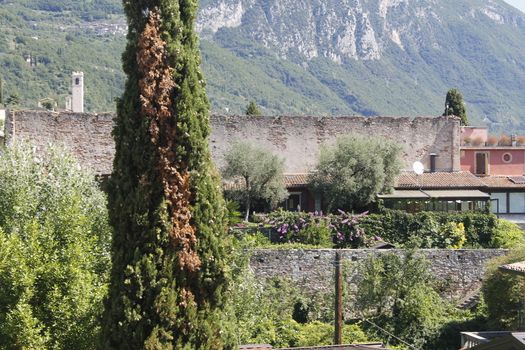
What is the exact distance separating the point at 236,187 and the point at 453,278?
10.4 m

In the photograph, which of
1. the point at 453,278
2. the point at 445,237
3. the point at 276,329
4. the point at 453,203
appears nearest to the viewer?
the point at 276,329

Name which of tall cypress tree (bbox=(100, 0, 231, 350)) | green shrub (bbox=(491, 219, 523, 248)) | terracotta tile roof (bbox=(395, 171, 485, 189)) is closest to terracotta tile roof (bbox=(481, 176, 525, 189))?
terracotta tile roof (bbox=(395, 171, 485, 189))

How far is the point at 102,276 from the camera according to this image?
20781 mm

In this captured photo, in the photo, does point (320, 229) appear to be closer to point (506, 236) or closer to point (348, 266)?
point (348, 266)

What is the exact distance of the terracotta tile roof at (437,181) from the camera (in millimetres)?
43344

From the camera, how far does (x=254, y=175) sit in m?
41.9

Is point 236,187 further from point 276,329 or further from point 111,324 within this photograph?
point 111,324

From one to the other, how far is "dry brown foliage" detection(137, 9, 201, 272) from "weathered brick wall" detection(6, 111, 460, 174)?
2665cm

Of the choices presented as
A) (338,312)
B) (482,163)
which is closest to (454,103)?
(482,163)

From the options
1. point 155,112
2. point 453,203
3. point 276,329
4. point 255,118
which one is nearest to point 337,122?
point 255,118

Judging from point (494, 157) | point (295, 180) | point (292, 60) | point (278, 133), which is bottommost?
point (295, 180)

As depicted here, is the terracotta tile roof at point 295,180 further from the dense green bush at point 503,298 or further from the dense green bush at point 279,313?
the dense green bush at point 503,298

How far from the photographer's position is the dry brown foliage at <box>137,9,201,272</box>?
51.1 ft

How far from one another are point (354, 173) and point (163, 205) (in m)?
26.4
